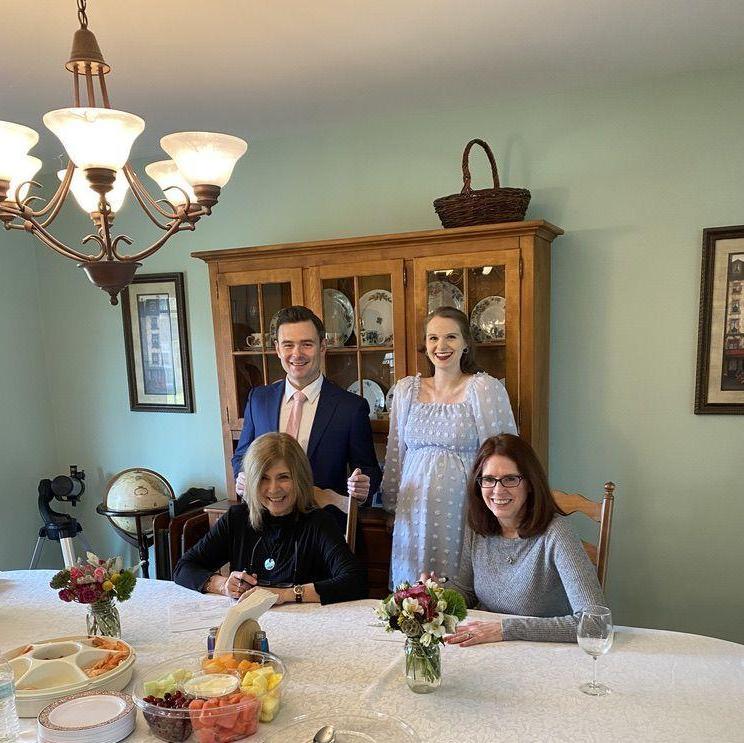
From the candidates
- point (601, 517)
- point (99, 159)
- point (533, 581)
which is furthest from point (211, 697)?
point (601, 517)

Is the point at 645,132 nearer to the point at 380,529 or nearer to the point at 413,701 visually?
the point at 380,529

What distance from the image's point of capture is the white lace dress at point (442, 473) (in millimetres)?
2236

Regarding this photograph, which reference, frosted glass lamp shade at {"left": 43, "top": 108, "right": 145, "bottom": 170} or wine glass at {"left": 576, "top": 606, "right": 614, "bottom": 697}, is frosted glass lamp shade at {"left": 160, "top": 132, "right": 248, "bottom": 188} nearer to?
frosted glass lamp shade at {"left": 43, "top": 108, "right": 145, "bottom": 170}

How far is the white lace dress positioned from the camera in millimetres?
2236

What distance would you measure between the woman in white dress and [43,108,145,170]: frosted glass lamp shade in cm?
125

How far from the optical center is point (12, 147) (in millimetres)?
1447

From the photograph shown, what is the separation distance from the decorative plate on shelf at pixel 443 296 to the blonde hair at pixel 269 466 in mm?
944

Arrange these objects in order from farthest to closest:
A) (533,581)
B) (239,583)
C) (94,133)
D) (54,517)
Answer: (54,517) < (239,583) < (533,581) < (94,133)

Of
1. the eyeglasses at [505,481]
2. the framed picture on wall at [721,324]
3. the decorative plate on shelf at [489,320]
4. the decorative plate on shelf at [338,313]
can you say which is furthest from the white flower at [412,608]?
the framed picture on wall at [721,324]

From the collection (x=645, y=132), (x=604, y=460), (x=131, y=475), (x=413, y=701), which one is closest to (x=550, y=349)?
(x=604, y=460)

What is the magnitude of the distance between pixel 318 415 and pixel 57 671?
49.9 inches

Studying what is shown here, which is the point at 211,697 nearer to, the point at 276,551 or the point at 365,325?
the point at 276,551

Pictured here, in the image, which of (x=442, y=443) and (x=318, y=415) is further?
(x=318, y=415)

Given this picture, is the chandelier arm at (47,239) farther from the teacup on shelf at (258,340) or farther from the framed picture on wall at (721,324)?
the framed picture on wall at (721,324)
